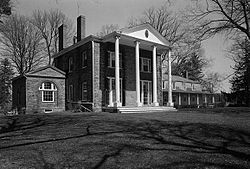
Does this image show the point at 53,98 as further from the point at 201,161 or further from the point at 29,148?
the point at 201,161

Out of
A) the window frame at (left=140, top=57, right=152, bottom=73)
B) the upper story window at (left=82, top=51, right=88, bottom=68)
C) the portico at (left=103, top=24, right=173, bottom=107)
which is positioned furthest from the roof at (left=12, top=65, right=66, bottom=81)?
the window frame at (left=140, top=57, right=152, bottom=73)

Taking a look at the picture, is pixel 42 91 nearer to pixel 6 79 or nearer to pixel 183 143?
pixel 183 143

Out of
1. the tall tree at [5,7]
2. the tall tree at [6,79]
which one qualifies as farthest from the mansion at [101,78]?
the tall tree at [6,79]

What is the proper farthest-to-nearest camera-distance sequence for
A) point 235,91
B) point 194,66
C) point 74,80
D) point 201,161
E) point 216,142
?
point 194,66 → point 235,91 → point 74,80 → point 216,142 → point 201,161

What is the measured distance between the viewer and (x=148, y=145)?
660cm

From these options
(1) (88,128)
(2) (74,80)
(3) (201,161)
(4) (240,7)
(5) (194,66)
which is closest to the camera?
(3) (201,161)

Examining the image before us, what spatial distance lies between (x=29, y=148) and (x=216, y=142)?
18.5 ft

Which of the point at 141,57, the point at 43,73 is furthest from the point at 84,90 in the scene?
the point at 141,57

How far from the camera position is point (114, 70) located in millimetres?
22000

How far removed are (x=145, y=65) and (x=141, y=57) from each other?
1.03 m

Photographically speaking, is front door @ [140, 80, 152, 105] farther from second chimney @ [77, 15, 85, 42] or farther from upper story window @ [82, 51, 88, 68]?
second chimney @ [77, 15, 85, 42]

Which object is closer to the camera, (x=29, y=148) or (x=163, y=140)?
(x=29, y=148)

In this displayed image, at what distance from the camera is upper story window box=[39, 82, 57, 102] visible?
2206cm

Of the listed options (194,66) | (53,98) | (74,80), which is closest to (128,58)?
(74,80)
